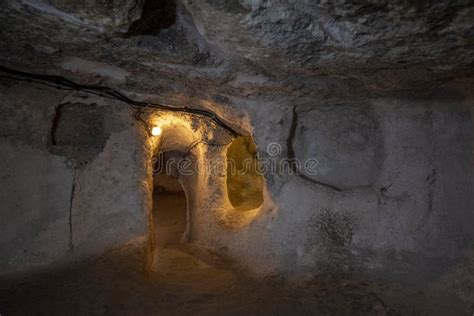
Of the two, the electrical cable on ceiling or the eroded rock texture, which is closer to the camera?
the eroded rock texture

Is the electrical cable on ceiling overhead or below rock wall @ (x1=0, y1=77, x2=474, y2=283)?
overhead

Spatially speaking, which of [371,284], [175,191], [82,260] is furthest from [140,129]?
[175,191]

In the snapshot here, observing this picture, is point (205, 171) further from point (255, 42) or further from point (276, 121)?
point (255, 42)

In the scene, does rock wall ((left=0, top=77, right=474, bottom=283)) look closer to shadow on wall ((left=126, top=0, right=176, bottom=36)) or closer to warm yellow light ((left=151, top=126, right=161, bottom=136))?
warm yellow light ((left=151, top=126, right=161, bottom=136))

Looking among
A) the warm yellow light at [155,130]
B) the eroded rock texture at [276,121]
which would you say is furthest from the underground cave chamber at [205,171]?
the eroded rock texture at [276,121]

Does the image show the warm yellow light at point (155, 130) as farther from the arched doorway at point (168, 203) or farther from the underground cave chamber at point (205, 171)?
the arched doorway at point (168, 203)

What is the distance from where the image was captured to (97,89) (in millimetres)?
3365

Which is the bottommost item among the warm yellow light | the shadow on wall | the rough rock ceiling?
the warm yellow light

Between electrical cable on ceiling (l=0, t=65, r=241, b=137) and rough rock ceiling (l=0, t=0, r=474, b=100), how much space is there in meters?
0.13

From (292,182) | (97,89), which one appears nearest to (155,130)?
(97,89)

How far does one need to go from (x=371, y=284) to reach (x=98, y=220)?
115 inches

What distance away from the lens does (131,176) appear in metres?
3.64

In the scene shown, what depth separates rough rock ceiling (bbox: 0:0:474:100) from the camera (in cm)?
176

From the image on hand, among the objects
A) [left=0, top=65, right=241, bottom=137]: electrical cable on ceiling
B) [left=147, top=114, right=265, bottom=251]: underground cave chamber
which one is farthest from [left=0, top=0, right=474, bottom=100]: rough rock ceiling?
[left=147, top=114, right=265, bottom=251]: underground cave chamber
